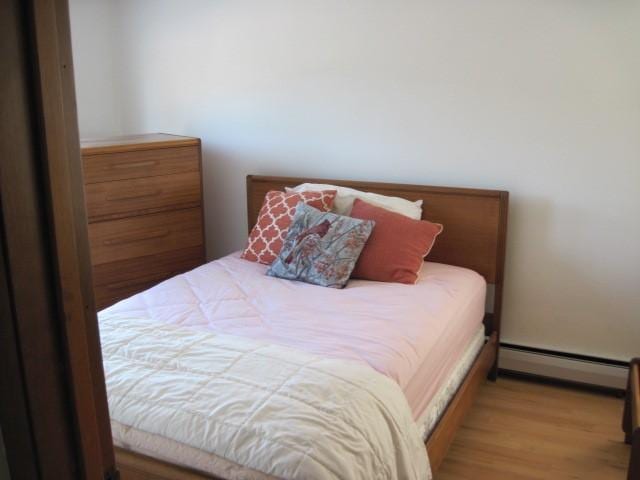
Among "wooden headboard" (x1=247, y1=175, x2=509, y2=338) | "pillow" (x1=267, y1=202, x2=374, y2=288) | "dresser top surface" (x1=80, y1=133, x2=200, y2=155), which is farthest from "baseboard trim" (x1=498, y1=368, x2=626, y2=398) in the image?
"dresser top surface" (x1=80, y1=133, x2=200, y2=155)

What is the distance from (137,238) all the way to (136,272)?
0.18m

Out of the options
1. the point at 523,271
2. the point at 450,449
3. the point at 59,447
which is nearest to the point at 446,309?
the point at 450,449

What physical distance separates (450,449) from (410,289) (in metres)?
0.65

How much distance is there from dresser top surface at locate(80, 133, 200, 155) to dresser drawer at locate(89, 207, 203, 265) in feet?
1.18

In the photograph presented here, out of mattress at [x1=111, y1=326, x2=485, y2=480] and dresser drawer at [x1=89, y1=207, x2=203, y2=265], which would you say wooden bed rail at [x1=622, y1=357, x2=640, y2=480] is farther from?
dresser drawer at [x1=89, y1=207, x2=203, y2=265]

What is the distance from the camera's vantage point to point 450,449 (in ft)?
8.28

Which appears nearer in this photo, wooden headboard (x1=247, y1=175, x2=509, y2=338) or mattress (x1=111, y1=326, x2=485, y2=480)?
mattress (x1=111, y1=326, x2=485, y2=480)

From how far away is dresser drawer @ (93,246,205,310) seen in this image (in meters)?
3.24

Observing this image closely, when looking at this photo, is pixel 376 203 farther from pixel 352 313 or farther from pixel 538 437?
pixel 538 437

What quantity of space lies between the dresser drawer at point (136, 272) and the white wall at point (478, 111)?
53 cm

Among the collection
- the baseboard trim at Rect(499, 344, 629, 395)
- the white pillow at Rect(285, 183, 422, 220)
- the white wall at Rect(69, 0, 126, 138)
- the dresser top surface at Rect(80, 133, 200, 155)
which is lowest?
the baseboard trim at Rect(499, 344, 629, 395)

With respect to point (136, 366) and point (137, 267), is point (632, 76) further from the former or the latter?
point (137, 267)

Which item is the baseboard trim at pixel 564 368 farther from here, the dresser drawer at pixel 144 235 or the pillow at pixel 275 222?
the dresser drawer at pixel 144 235

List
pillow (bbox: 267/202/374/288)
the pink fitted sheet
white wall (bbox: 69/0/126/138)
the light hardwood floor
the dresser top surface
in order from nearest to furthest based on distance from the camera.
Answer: the pink fitted sheet
the light hardwood floor
pillow (bbox: 267/202/374/288)
the dresser top surface
white wall (bbox: 69/0/126/138)
